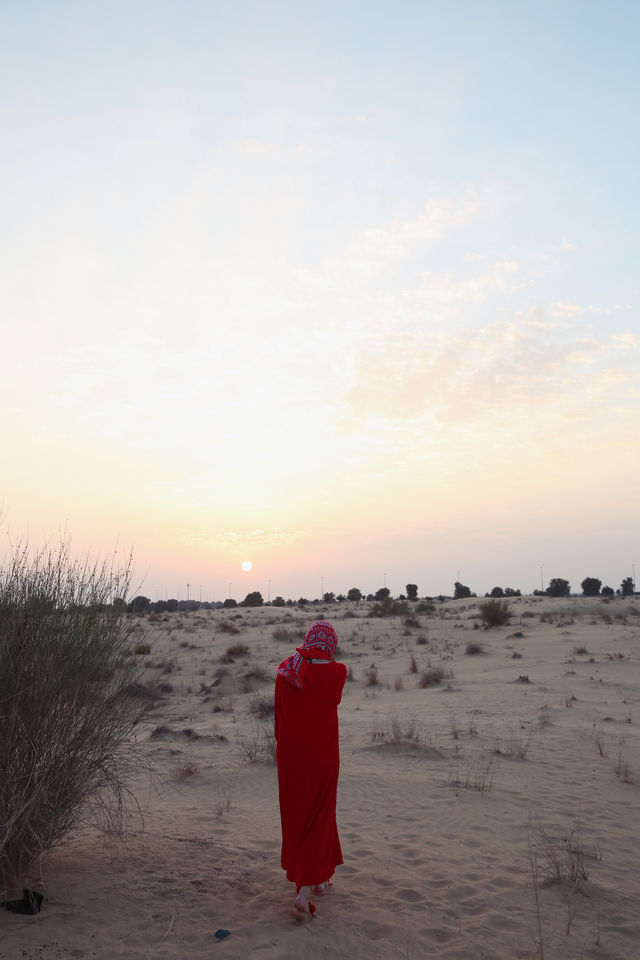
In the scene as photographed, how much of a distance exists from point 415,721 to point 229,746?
3.50m

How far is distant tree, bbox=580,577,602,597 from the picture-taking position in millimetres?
79000

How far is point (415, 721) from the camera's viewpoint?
42.2 feet

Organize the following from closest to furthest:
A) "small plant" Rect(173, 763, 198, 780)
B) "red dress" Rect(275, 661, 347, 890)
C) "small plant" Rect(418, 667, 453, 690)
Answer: "red dress" Rect(275, 661, 347, 890), "small plant" Rect(173, 763, 198, 780), "small plant" Rect(418, 667, 453, 690)

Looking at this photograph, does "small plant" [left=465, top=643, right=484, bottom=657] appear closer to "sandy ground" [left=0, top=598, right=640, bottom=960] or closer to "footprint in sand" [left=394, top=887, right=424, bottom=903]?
"sandy ground" [left=0, top=598, right=640, bottom=960]

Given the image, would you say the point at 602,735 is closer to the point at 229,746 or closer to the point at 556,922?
the point at 229,746

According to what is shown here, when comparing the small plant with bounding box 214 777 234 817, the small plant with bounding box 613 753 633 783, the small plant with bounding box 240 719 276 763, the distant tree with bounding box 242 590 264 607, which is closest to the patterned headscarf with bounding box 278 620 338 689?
the small plant with bounding box 214 777 234 817

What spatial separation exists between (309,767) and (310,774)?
0.17 ft

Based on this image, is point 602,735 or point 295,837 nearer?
point 295,837

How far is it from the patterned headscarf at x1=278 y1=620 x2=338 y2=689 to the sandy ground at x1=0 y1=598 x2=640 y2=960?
5.70 feet

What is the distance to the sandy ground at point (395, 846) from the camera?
4.86m

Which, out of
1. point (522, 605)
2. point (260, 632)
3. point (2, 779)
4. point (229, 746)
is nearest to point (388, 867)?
point (2, 779)

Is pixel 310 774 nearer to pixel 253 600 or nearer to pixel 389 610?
pixel 389 610

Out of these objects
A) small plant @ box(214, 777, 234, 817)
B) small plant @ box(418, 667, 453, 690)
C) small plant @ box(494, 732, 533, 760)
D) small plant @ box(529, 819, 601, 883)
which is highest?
small plant @ box(418, 667, 453, 690)

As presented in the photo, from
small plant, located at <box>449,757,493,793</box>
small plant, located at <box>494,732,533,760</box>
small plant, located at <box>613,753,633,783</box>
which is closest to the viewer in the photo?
small plant, located at <box>449,757,493,793</box>
